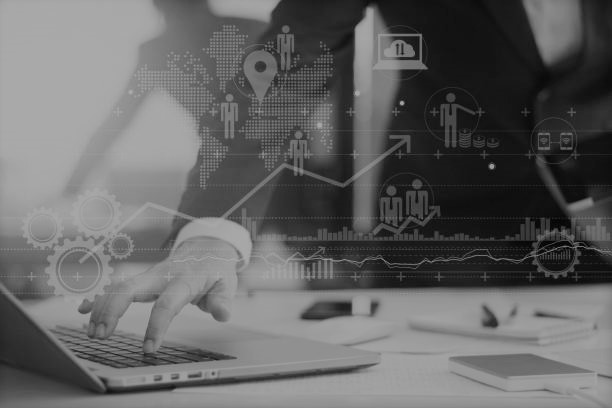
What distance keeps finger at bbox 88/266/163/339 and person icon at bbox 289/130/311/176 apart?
250 millimetres

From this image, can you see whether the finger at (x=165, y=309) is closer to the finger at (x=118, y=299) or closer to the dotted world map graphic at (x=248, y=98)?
the finger at (x=118, y=299)

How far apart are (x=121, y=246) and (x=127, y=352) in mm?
185

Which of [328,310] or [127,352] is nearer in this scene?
[127,352]

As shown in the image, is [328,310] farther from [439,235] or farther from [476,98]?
[476,98]

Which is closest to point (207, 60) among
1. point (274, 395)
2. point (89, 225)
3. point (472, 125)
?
point (89, 225)

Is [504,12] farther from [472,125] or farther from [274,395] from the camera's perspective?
[274,395]

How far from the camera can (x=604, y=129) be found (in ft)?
3.81

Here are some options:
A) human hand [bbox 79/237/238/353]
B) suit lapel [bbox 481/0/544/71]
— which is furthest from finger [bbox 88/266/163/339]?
suit lapel [bbox 481/0/544/71]

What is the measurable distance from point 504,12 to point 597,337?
1.67 feet

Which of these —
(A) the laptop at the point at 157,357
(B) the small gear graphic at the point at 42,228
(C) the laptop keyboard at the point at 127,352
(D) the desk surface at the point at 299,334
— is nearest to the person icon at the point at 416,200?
(D) the desk surface at the point at 299,334

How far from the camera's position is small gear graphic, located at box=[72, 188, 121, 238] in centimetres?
111

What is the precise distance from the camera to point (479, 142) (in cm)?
115

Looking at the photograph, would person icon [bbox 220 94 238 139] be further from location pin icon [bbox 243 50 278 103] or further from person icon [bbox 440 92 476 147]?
person icon [bbox 440 92 476 147]

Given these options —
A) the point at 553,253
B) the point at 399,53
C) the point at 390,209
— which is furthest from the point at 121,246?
the point at 553,253
